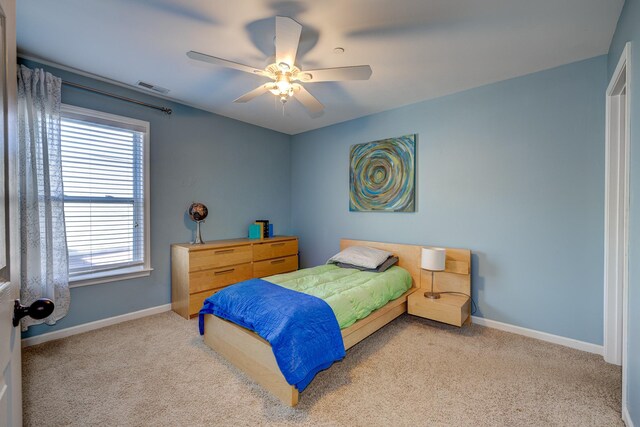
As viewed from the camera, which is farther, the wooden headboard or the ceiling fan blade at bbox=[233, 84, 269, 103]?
the wooden headboard

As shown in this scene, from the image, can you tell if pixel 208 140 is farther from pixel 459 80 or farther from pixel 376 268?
pixel 459 80

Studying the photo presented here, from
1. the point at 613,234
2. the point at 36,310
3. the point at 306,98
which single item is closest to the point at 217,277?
the point at 306,98

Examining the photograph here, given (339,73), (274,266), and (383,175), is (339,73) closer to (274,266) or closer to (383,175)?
(383,175)

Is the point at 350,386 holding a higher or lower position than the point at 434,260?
lower

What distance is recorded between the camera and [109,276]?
2.91 m

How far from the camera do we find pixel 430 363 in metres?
2.27

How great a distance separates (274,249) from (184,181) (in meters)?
1.46

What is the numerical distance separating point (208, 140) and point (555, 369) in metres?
4.21

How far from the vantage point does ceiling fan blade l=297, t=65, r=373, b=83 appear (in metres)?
1.94

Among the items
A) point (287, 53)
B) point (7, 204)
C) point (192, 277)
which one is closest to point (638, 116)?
point (287, 53)

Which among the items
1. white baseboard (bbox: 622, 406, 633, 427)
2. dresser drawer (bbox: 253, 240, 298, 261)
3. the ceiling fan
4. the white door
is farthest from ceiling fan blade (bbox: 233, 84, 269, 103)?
white baseboard (bbox: 622, 406, 633, 427)

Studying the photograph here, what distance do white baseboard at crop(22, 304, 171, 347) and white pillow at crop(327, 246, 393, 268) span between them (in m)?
2.15

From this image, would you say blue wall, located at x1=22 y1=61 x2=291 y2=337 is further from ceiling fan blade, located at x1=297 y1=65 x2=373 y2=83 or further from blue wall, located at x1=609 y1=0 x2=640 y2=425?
blue wall, located at x1=609 y1=0 x2=640 y2=425

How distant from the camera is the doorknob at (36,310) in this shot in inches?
29.5
